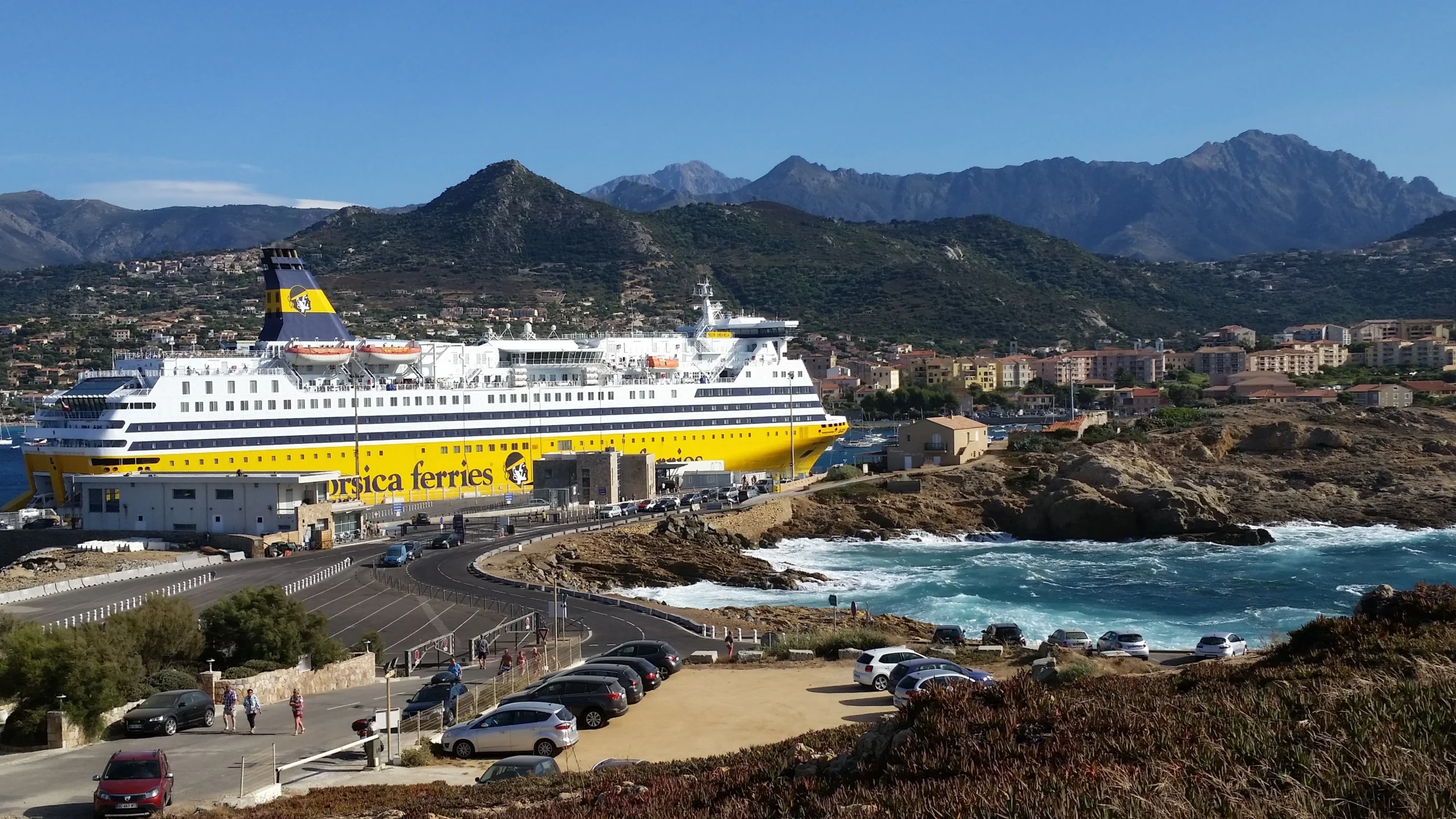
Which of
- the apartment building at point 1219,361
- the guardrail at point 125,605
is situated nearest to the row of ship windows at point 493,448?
the guardrail at point 125,605

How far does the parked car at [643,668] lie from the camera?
15344 mm

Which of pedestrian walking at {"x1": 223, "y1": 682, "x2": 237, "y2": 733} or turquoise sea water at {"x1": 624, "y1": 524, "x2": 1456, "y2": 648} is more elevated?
pedestrian walking at {"x1": 223, "y1": 682, "x2": 237, "y2": 733}

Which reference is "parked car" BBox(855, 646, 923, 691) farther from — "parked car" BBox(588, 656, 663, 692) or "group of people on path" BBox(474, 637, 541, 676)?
"group of people on path" BBox(474, 637, 541, 676)

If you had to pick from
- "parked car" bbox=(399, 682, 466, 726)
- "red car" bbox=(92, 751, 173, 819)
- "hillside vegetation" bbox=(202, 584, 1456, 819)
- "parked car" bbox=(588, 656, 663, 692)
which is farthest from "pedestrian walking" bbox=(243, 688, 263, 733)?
"hillside vegetation" bbox=(202, 584, 1456, 819)

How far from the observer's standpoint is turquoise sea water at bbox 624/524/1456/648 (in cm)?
3097

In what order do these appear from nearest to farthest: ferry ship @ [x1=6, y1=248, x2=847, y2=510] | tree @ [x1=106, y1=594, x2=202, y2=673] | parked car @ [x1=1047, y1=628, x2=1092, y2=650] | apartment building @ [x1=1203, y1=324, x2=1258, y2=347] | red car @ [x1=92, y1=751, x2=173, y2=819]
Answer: red car @ [x1=92, y1=751, x2=173, y2=819]
tree @ [x1=106, y1=594, x2=202, y2=673]
parked car @ [x1=1047, y1=628, x2=1092, y2=650]
ferry ship @ [x1=6, y1=248, x2=847, y2=510]
apartment building @ [x1=1203, y1=324, x2=1258, y2=347]

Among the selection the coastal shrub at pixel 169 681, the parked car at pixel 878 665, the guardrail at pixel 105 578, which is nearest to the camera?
the parked car at pixel 878 665

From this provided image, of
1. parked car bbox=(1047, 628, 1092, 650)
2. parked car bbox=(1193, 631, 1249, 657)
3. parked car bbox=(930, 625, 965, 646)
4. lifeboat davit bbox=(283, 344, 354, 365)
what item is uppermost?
lifeboat davit bbox=(283, 344, 354, 365)

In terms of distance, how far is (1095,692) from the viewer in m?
9.27

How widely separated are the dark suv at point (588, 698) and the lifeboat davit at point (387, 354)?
126 feet

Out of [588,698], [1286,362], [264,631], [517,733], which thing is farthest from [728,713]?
[1286,362]

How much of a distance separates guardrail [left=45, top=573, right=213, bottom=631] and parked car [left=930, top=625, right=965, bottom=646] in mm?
11818

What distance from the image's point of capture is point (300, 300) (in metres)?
50.1

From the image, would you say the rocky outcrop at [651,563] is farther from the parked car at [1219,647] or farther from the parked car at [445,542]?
the parked car at [1219,647]
